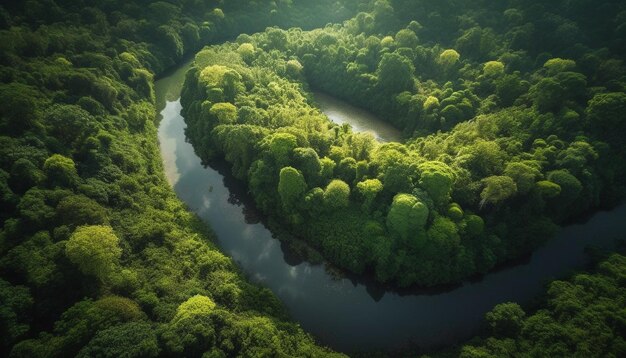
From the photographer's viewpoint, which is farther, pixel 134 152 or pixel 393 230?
pixel 134 152

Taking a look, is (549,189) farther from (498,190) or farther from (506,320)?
(506,320)

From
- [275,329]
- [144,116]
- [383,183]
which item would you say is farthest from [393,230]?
[144,116]

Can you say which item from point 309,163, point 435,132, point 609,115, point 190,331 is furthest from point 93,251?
point 609,115

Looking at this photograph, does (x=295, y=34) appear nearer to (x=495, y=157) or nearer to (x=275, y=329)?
(x=495, y=157)

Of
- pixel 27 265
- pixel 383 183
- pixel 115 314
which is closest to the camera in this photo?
pixel 115 314

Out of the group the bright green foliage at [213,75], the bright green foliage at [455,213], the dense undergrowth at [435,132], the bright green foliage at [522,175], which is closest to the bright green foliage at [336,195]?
the dense undergrowth at [435,132]

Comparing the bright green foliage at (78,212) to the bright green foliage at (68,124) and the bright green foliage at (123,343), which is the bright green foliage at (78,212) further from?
the bright green foliage at (123,343)
